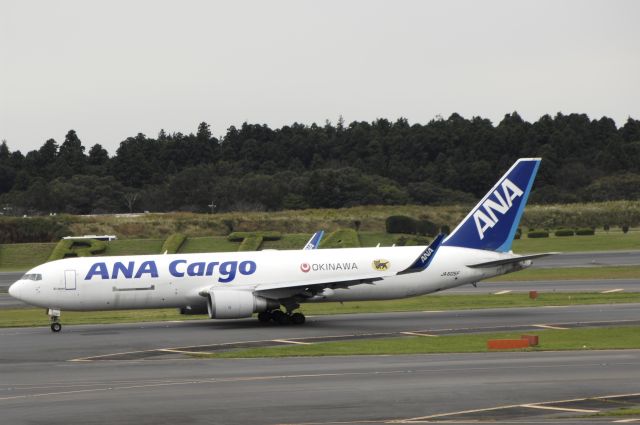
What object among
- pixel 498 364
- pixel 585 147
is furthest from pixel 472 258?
pixel 585 147

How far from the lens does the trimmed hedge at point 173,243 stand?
9075cm

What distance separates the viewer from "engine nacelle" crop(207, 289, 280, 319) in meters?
42.8

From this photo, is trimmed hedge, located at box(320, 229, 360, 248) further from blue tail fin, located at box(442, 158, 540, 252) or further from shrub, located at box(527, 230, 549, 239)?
blue tail fin, located at box(442, 158, 540, 252)

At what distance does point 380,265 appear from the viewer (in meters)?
46.1

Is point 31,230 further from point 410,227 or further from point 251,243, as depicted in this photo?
point 410,227

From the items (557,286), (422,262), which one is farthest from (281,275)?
(557,286)

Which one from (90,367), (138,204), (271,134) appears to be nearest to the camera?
(90,367)

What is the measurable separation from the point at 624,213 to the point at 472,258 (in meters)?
75.6

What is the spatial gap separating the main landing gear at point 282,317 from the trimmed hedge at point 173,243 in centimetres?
4592

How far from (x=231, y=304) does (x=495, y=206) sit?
1361 centimetres

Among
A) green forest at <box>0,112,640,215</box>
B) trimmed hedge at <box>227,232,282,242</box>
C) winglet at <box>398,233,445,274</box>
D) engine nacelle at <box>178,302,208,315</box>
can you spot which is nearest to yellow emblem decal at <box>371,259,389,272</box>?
winglet at <box>398,233,445,274</box>

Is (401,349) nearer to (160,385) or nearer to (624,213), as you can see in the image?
(160,385)

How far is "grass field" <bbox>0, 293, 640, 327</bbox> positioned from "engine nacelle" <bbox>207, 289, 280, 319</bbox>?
21.7 ft

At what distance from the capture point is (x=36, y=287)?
44.2 m
